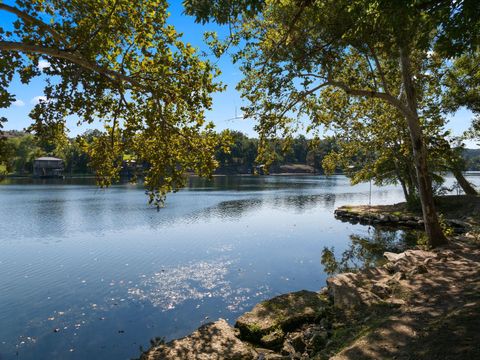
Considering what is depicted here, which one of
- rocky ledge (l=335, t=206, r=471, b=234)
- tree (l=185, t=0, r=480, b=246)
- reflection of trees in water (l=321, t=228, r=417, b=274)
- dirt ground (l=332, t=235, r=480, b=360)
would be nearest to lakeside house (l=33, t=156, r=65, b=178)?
rocky ledge (l=335, t=206, r=471, b=234)

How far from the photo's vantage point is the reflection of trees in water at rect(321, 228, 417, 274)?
22.3 m

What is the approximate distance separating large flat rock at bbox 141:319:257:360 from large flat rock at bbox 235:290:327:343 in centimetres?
77

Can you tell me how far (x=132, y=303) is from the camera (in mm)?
16406

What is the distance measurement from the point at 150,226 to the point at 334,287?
85.8 feet

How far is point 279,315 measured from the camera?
12070mm

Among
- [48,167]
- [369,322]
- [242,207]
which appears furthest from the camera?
[48,167]

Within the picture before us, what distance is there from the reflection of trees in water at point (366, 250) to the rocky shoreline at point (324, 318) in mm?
7472

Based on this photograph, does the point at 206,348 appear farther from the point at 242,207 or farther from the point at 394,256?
the point at 242,207

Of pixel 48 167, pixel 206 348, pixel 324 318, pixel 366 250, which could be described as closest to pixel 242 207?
pixel 366 250

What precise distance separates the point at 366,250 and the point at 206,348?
19483 mm

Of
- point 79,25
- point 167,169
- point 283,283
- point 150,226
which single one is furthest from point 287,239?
point 79,25

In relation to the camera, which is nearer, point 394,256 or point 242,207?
point 394,256

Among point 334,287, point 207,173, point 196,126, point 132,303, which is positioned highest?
point 196,126

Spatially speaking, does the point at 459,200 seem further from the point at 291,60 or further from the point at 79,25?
the point at 79,25
